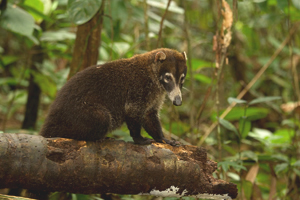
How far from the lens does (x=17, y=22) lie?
4234 millimetres

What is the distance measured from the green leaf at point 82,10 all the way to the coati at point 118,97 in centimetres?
55

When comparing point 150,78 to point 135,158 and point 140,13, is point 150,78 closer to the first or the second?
point 135,158

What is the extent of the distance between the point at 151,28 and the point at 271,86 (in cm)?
461

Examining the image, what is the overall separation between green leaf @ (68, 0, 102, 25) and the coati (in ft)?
1.81

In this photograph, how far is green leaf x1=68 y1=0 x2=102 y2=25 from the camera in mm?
3738

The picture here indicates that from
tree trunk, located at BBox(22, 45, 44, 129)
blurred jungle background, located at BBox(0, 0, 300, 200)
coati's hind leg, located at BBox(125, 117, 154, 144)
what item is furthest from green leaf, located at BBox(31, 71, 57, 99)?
coati's hind leg, located at BBox(125, 117, 154, 144)

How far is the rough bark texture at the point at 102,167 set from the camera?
253 cm

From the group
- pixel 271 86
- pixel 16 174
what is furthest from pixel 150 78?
pixel 271 86

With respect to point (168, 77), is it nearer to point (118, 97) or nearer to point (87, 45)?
point (118, 97)

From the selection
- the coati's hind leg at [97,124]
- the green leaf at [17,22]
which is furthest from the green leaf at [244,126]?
the green leaf at [17,22]

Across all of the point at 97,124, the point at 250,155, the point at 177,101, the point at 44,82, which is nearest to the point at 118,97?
the point at 97,124

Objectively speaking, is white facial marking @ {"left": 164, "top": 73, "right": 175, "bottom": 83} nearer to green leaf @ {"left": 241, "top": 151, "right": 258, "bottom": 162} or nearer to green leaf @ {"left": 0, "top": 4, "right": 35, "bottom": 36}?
green leaf @ {"left": 241, "top": 151, "right": 258, "bottom": 162}

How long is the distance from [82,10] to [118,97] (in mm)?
1040

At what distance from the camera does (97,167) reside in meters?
2.73
